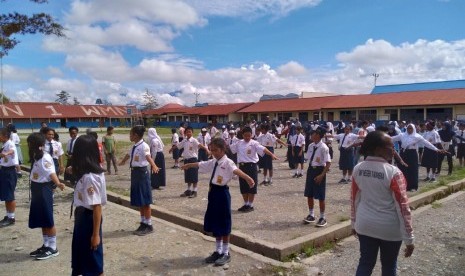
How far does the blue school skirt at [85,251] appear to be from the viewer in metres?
3.59

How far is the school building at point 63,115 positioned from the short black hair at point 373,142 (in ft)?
177

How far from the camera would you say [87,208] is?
366cm

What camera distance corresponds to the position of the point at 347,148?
1060 cm

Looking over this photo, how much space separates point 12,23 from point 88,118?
57340 mm

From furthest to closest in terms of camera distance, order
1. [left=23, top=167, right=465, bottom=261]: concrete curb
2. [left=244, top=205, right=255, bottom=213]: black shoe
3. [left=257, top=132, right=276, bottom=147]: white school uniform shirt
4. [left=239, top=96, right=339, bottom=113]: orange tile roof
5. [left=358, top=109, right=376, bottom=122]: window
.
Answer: [left=239, top=96, right=339, bottom=113]: orange tile roof
[left=358, top=109, right=376, bottom=122]: window
[left=257, top=132, right=276, bottom=147]: white school uniform shirt
[left=244, top=205, right=255, bottom=213]: black shoe
[left=23, top=167, right=465, bottom=261]: concrete curb

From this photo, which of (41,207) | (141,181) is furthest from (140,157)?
(41,207)

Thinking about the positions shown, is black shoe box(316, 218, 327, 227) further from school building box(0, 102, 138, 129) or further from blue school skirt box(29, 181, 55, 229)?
school building box(0, 102, 138, 129)

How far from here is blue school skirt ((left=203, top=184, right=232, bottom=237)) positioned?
4.86 meters

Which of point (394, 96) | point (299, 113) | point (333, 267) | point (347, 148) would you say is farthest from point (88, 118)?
point (333, 267)

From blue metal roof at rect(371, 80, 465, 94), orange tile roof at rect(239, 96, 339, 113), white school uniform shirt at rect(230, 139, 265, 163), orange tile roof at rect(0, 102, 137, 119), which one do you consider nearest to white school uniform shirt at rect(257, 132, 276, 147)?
white school uniform shirt at rect(230, 139, 265, 163)

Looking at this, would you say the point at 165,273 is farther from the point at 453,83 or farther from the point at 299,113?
the point at 453,83

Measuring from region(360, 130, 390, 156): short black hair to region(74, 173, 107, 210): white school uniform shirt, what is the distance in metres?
2.55

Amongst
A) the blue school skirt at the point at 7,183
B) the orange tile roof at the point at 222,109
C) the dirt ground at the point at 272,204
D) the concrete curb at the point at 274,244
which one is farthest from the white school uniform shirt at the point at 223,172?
the orange tile roof at the point at 222,109

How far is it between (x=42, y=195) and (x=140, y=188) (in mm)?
1566
